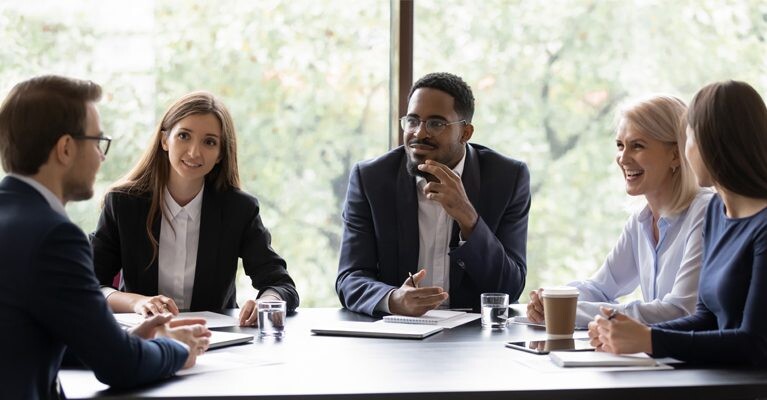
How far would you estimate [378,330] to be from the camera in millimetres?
2418

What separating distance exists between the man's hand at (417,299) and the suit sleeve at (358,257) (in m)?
0.11

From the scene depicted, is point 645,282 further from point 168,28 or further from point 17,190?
point 168,28

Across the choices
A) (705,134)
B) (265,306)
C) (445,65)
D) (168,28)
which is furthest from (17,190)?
(445,65)

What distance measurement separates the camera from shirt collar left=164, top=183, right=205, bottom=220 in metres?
3.12

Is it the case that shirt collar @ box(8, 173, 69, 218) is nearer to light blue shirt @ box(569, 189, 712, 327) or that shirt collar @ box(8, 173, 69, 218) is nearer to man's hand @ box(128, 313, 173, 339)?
man's hand @ box(128, 313, 173, 339)

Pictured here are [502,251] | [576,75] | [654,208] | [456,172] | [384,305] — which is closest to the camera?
[384,305]

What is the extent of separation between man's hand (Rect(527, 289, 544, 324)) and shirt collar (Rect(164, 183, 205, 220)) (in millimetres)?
1153

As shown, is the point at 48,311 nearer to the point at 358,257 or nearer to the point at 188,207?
the point at 188,207

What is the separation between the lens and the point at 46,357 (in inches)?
72.2

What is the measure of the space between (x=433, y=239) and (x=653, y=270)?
0.73 metres

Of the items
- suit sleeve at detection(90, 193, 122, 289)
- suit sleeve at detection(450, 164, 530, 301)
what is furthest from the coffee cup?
suit sleeve at detection(90, 193, 122, 289)

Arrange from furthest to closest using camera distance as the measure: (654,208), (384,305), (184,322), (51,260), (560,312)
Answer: (654,208)
(384,305)
(560,312)
(184,322)
(51,260)

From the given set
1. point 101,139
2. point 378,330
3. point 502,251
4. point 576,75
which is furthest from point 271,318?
point 576,75

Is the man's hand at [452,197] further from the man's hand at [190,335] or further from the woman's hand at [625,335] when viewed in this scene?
the man's hand at [190,335]
